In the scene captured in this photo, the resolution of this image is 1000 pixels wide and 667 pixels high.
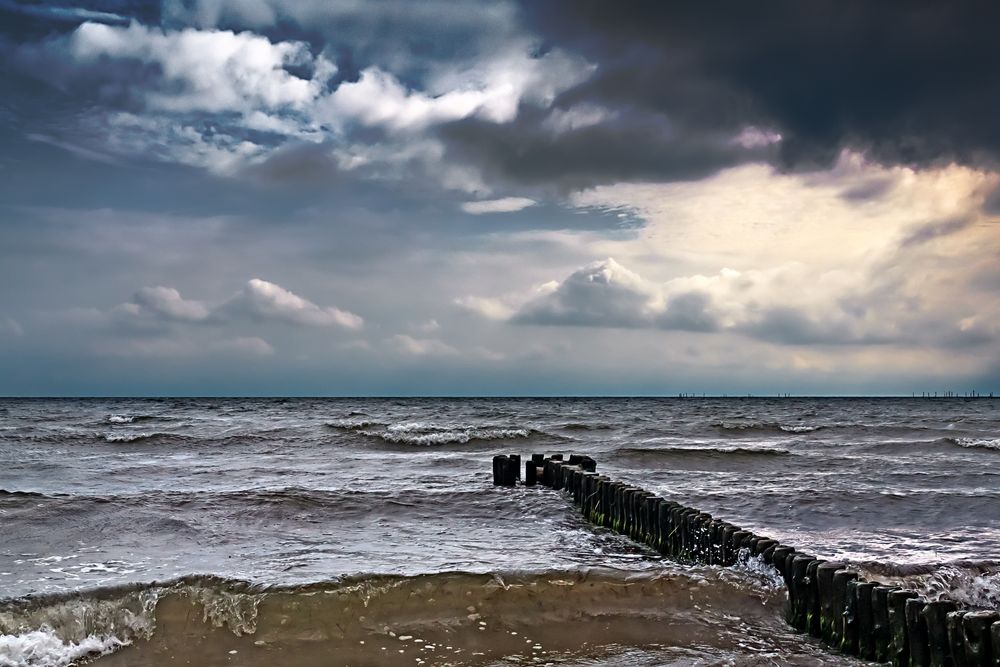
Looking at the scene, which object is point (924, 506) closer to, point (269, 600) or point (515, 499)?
point (515, 499)

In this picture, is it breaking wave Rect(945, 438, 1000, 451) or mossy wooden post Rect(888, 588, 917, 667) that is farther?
breaking wave Rect(945, 438, 1000, 451)

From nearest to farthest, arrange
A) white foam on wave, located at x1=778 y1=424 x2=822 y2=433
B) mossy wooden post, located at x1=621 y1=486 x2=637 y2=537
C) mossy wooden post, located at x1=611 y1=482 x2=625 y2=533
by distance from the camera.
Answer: mossy wooden post, located at x1=621 y1=486 x2=637 y2=537 < mossy wooden post, located at x1=611 y1=482 x2=625 y2=533 < white foam on wave, located at x1=778 y1=424 x2=822 y2=433

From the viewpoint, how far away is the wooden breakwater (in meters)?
5.66

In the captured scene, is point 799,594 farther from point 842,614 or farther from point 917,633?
point 917,633

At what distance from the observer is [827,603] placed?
693 centimetres

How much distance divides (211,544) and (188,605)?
3034 millimetres

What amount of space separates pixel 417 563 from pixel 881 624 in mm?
4813

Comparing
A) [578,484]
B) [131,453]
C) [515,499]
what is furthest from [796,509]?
[131,453]

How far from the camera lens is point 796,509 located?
14.0m

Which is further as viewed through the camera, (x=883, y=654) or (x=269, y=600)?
(x=269, y=600)

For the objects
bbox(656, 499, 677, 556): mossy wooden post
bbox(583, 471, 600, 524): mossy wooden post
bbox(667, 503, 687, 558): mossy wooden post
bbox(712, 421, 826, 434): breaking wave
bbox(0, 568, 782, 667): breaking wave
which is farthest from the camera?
bbox(712, 421, 826, 434): breaking wave

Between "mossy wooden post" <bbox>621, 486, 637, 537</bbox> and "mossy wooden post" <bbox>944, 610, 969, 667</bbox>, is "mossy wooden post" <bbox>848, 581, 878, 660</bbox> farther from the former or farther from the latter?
"mossy wooden post" <bbox>621, 486, 637, 537</bbox>

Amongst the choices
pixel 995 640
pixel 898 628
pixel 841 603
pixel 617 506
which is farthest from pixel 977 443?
pixel 995 640

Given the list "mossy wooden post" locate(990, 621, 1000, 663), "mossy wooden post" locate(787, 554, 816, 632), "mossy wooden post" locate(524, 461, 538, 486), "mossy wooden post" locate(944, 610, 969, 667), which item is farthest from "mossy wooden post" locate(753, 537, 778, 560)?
"mossy wooden post" locate(524, 461, 538, 486)
